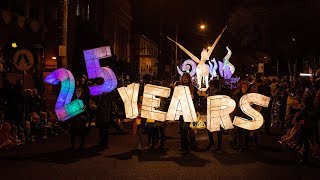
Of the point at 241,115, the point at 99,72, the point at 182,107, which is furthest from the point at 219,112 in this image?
the point at 99,72

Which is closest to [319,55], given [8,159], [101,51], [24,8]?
[24,8]

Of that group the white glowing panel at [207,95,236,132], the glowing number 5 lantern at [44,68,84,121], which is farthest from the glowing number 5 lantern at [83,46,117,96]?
the white glowing panel at [207,95,236,132]

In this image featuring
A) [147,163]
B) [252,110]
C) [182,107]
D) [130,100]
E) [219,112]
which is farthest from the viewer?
[130,100]

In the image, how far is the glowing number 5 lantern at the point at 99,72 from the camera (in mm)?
13188

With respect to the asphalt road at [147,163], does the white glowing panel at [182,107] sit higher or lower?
higher

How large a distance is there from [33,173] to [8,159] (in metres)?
1.98

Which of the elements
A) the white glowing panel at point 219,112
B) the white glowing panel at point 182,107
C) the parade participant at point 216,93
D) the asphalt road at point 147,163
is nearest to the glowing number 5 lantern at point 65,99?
the asphalt road at point 147,163

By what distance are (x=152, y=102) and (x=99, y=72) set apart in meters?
2.11

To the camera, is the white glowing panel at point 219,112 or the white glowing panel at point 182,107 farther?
the white glowing panel at point 219,112

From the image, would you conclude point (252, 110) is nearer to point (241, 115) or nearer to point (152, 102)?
point (241, 115)

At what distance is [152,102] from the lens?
12.5 metres

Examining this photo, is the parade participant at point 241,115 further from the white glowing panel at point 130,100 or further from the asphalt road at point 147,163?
the white glowing panel at point 130,100

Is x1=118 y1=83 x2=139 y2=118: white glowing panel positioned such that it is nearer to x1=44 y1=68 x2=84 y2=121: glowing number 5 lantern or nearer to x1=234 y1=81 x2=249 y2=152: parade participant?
x1=44 y1=68 x2=84 y2=121: glowing number 5 lantern

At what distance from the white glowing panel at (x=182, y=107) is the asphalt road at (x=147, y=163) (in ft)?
3.53
